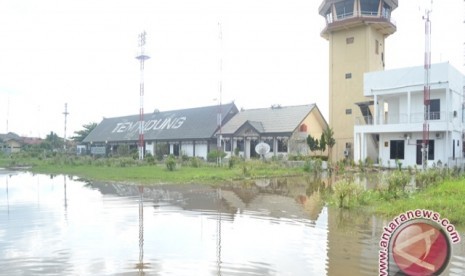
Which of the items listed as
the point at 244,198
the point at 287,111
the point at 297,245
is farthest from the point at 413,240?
the point at 287,111

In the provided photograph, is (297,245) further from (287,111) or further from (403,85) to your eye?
(287,111)

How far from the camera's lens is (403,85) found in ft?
90.6

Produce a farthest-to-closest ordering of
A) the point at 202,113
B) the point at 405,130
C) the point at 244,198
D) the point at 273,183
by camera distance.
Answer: the point at 202,113
the point at 405,130
the point at 273,183
the point at 244,198

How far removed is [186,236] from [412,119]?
79.5 feet

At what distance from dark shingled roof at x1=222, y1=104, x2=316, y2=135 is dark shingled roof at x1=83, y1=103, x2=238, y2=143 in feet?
5.22

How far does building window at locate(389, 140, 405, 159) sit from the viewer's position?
28.1 metres

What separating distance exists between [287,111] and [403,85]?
1249 centimetres

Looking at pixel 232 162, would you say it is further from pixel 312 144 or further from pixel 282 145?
pixel 282 145

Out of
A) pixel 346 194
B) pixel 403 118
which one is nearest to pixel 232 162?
pixel 403 118

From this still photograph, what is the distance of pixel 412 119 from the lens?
91.1ft

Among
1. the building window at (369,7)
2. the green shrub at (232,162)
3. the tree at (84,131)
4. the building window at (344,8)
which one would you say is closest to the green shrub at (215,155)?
the green shrub at (232,162)

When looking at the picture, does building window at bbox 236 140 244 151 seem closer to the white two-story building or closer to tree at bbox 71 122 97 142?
the white two-story building

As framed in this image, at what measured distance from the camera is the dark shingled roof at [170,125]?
41562mm

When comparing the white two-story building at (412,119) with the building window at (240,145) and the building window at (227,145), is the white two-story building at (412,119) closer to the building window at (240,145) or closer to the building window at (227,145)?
the building window at (240,145)
